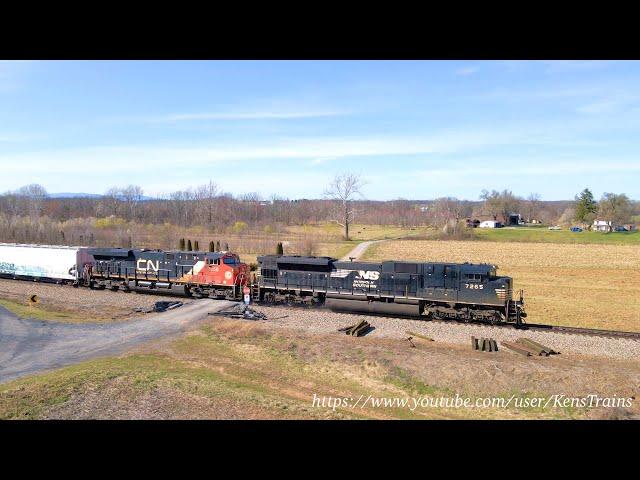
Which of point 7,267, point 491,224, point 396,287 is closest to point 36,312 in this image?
point 7,267

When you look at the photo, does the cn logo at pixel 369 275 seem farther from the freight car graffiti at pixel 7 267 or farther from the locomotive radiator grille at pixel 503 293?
the freight car graffiti at pixel 7 267

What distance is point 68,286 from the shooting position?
117 ft

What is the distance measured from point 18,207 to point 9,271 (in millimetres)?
94094

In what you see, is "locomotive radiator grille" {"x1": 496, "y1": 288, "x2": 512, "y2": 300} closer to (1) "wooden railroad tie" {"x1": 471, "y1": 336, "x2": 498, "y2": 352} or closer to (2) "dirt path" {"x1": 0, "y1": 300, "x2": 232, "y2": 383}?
(1) "wooden railroad tie" {"x1": 471, "y1": 336, "x2": 498, "y2": 352}

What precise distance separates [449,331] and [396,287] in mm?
3979

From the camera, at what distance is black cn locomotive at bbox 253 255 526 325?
2325 cm

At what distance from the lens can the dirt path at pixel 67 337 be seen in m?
18.2

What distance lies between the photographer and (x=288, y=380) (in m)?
16.7

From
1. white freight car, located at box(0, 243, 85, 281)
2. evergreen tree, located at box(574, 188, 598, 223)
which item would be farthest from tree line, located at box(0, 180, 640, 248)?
white freight car, located at box(0, 243, 85, 281)

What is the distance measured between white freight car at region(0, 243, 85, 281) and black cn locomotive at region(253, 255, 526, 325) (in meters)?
16.2

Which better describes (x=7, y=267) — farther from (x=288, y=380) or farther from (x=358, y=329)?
(x=288, y=380)

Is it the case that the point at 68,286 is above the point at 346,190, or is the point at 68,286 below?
below
